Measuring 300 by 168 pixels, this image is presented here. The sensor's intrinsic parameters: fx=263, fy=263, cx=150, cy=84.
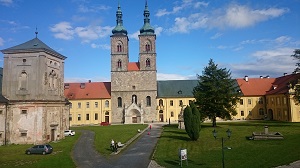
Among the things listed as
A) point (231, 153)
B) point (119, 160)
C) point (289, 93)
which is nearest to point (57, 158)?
point (119, 160)

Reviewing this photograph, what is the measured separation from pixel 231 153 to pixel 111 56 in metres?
51.7

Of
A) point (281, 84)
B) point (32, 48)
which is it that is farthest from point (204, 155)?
point (281, 84)

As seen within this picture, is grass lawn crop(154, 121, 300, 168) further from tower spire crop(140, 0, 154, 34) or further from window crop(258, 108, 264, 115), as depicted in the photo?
tower spire crop(140, 0, 154, 34)

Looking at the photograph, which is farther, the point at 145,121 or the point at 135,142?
the point at 145,121

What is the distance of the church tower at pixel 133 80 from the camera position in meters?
68.6

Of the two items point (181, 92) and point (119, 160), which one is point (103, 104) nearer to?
point (181, 92)

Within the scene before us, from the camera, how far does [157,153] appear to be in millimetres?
25906

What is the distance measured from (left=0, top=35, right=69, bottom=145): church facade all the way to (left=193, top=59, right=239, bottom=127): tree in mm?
24640

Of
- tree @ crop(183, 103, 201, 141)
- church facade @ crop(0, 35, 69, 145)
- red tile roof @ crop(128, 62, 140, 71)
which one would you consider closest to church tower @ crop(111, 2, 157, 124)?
red tile roof @ crop(128, 62, 140, 71)

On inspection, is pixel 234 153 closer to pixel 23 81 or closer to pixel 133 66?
pixel 23 81

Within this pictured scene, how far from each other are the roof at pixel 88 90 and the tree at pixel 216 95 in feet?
102

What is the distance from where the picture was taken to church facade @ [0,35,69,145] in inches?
1412

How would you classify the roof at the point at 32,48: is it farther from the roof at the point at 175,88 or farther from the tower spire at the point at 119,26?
the roof at the point at 175,88

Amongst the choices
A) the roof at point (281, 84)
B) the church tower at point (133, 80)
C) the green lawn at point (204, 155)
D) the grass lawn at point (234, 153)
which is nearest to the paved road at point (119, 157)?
the green lawn at point (204, 155)
